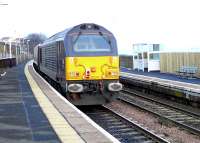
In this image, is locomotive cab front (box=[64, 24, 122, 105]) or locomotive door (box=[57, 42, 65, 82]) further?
locomotive door (box=[57, 42, 65, 82])

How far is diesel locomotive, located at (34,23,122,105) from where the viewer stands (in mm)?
17281

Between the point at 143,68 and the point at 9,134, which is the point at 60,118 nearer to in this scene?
the point at 9,134

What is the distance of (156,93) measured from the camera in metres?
25.0

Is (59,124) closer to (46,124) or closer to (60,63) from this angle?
(46,124)

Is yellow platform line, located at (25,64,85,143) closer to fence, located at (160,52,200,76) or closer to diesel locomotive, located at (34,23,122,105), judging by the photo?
diesel locomotive, located at (34,23,122,105)

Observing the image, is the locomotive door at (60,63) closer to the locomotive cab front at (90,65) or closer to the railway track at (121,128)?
the locomotive cab front at (90,65)

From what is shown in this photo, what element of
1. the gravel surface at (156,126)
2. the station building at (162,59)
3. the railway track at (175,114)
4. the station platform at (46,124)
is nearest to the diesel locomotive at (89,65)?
the gravel surface at (156,126)

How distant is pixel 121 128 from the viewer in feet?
45.7

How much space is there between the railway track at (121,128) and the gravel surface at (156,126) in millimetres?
470

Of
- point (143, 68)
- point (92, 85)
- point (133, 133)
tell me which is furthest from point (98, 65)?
point (143, 68)

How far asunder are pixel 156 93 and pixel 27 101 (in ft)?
34.2

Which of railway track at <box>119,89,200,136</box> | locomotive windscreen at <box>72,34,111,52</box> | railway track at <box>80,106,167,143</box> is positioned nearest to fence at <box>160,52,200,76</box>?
railway track at <box>119,89,200,136</box>

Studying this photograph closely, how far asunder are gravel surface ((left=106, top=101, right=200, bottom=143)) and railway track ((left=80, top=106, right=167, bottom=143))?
1.54 feet

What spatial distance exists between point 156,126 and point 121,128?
1187 millimetres
